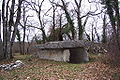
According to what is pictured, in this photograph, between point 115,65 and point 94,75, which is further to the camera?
point 115,65

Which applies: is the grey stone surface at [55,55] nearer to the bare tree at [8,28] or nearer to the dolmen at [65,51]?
the dolmen at [65,51]

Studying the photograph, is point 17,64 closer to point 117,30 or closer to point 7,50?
point 7,50

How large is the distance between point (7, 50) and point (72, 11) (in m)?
11.8

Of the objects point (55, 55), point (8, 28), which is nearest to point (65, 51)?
point (55, 55)

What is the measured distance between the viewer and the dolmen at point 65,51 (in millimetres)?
12945

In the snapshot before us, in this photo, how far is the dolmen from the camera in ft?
42.5

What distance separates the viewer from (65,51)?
13359mm

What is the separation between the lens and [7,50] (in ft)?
49.1

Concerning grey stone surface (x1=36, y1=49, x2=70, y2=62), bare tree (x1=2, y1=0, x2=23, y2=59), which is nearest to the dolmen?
grey stone surface (x1=36, y1=49, x2=70, y2=62)

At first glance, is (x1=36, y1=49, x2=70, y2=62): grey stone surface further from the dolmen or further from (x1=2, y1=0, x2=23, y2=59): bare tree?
(x1=2, y1=0, x2=23, y2=59): bare tree

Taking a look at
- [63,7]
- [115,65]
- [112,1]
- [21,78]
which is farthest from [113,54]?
[63,7]

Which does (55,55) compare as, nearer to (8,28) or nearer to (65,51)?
(65,51)

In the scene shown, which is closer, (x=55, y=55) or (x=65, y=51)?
(x=65, y=51)

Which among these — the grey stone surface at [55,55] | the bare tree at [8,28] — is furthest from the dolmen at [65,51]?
the bare tree at [8,28]
